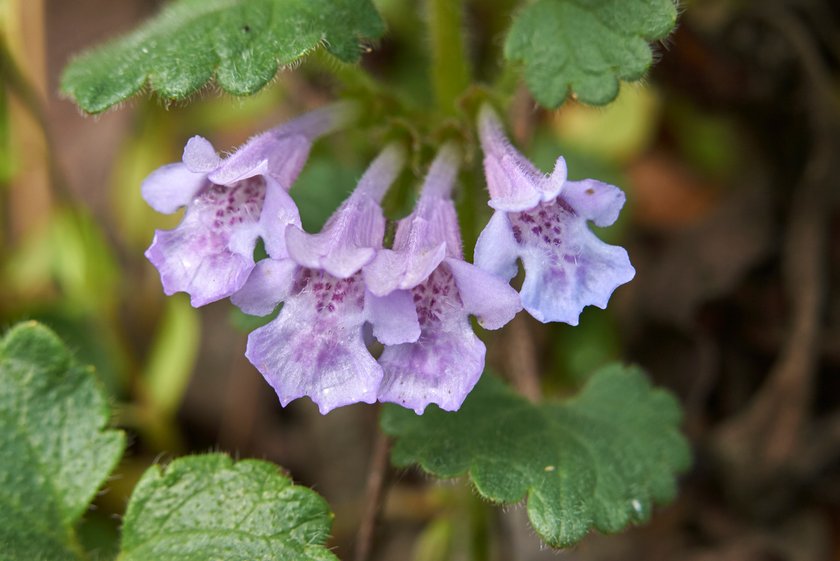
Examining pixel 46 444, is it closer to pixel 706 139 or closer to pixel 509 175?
pixel 509 175

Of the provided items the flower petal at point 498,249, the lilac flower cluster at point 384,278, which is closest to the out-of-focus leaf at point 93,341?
the lilac flower cluster at point 384,278

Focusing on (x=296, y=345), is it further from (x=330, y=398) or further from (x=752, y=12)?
(x=752, y=12)

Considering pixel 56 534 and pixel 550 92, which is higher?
pixel 550 92

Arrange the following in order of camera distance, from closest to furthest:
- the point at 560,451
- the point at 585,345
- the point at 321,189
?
the point at 560,451
the point at 321,189
the point at 585,345

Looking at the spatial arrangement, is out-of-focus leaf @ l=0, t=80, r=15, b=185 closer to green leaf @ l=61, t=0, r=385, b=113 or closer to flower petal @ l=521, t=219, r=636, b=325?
green leaf @ l=61, t=0, r=385, b=113

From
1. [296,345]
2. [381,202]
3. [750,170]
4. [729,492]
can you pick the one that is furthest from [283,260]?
[750,170]

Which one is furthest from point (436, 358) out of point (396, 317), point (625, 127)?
point (625, 127)
